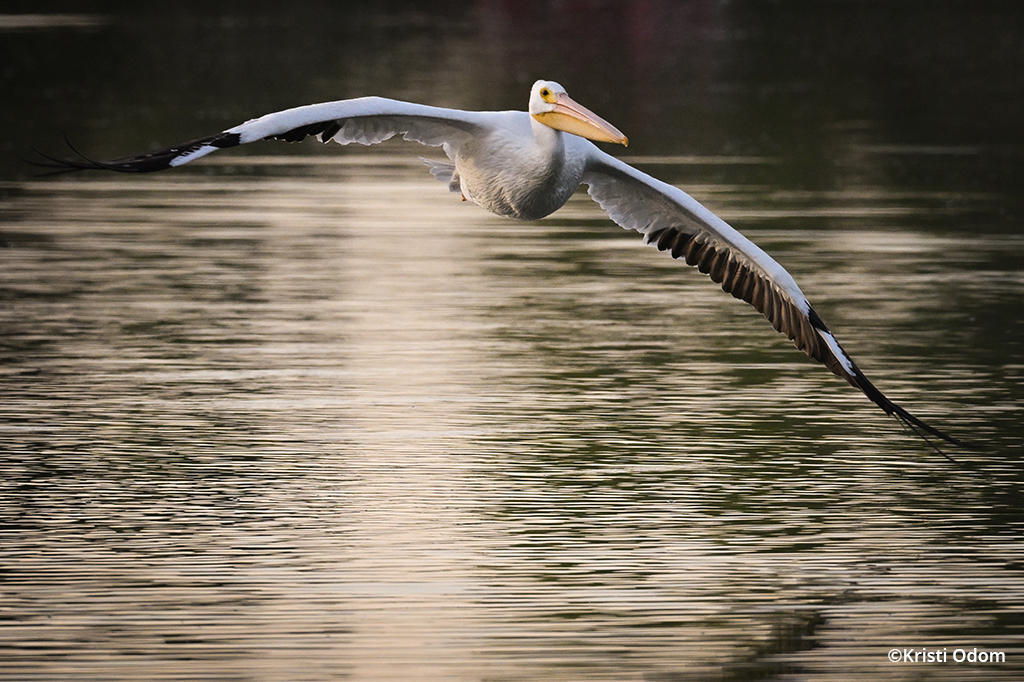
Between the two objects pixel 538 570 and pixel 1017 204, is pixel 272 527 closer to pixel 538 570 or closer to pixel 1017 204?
pixel 538 570

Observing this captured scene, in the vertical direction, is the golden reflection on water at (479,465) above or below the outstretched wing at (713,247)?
below

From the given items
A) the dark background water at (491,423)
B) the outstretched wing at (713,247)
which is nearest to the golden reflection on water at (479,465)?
the dark background water at (491,423)

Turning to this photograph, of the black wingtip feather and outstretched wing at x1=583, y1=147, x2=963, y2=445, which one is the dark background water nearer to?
outstretched wing at x1=583, y1=147, x2=963, y2=445

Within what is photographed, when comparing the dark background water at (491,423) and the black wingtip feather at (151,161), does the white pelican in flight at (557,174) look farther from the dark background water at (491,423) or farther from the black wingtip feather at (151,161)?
the dark background water at (491,423)

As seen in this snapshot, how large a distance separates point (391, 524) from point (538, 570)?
3.73 feet

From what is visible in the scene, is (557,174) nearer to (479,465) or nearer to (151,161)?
(479,465)

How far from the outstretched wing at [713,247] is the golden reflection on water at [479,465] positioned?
90cm

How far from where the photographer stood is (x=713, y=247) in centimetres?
1294

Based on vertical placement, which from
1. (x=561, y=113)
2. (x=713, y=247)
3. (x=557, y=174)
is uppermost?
(x=561, y=113)

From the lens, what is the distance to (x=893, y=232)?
71.1ft

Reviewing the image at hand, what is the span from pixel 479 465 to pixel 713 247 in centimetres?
200

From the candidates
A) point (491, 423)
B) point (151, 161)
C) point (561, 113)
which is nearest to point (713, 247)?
point (561, 113)

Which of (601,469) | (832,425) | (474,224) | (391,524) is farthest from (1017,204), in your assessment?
(391,524)

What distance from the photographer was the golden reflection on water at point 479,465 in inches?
382
